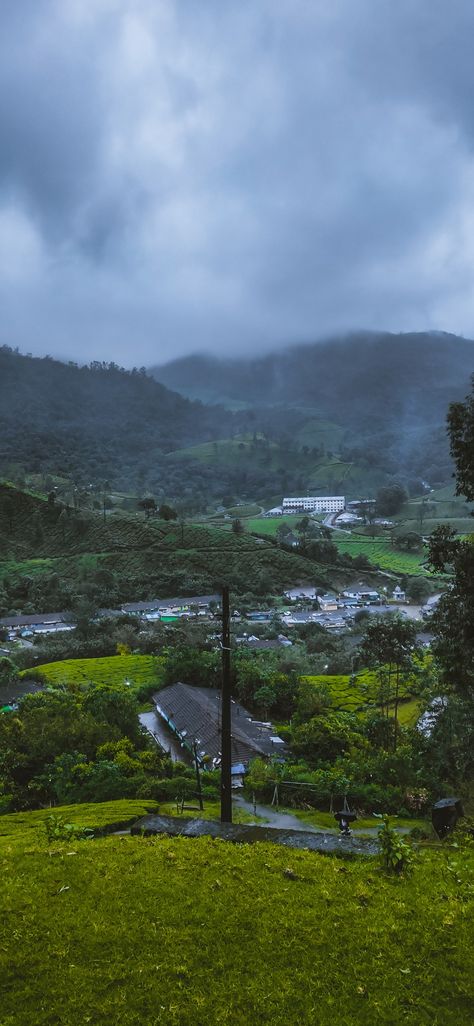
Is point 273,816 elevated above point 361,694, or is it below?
above

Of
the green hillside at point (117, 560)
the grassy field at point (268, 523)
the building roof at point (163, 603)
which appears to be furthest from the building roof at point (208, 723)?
the grassy field at point (268, 523)

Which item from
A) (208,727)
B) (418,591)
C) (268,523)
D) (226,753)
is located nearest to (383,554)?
(418,591)

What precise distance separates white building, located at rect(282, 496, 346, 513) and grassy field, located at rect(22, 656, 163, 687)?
90409 mm

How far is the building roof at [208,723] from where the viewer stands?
71.1 ft

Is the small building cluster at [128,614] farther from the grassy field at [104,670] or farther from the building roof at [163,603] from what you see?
the grassy field at [104,670]

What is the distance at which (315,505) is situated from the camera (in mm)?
133125

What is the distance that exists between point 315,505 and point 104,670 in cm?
9847

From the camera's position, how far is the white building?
130500mm

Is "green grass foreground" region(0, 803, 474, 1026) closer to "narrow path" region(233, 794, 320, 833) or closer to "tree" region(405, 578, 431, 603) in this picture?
"narrow path" region(233, 794, 320, 833)

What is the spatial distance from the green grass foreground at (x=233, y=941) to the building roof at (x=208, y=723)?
1623 centimetres

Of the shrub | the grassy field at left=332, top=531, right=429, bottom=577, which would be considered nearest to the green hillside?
the grassy field at left=332, top=531, right=429, bottom=577

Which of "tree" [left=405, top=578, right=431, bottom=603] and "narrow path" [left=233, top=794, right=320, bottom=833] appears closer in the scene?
"narrow path" [left=233, top=794, right=320, bottom=833]

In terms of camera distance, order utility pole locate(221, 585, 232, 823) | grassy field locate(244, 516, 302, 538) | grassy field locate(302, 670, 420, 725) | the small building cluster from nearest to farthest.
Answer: utility pole locate(221, 585, 232, 823)
grassy field locate(302, 670, 420, 725)
the small building cluster
grassy field locate(244, 516, 302, 538)

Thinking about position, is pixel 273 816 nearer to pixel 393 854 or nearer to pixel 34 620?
A: pixel 393 854
